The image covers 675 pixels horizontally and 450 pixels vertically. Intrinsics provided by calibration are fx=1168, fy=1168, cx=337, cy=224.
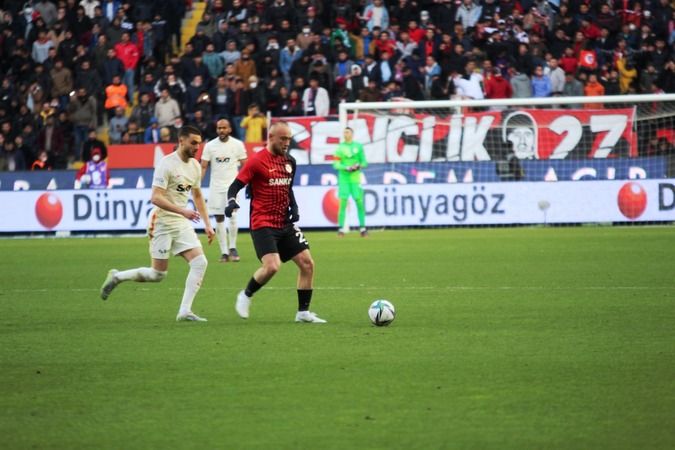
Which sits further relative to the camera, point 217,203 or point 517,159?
point 517,159

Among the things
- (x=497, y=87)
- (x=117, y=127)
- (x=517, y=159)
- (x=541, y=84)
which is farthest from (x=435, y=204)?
(x=117, y=127)

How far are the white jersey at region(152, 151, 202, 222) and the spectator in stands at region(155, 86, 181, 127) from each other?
1668 cm

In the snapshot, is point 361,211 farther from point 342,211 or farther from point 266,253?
point 266,253

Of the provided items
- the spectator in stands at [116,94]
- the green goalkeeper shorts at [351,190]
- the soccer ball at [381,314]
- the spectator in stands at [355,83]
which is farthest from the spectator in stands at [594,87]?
the soccer ball at [381,314]

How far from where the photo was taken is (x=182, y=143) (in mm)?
11398

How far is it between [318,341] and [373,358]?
→ 1.10 meters

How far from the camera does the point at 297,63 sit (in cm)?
2839

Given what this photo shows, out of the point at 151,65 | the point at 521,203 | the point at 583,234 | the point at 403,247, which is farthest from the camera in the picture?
the point at 151,65

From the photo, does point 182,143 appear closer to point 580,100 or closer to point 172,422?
point 172,422

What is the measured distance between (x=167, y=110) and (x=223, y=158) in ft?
31.7

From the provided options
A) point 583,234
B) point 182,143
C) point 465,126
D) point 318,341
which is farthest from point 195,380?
point 465,126

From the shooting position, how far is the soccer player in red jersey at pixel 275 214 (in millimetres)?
11112

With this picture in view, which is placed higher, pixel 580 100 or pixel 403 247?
pixel 580 100

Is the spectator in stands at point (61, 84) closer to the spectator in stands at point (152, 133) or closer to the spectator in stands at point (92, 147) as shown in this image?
A: the spectator in stands at point (92, 147)
